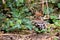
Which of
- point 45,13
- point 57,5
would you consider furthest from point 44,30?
point 57,5

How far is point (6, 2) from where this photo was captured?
2.61 m

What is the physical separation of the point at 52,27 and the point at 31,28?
11.6 inches

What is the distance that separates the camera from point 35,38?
2.26 meters

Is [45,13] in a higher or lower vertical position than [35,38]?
higher

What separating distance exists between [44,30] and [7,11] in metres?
0.63

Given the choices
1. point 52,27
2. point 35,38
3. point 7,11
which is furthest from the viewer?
point 7,11

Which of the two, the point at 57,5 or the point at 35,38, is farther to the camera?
the point at 57,5

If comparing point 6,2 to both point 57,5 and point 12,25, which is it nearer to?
point 12,25

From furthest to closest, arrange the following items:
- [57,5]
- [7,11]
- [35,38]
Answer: [57,5] < [7,11] < [35,38]

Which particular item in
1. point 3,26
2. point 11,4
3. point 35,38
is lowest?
point 35,38

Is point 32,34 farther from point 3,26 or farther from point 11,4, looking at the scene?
point 11,4

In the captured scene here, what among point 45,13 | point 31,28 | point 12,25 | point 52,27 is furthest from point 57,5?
point 12,25

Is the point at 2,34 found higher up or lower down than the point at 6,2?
lower down

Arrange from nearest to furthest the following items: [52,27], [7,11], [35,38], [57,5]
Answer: [35,38], [52,27], [7,11], [57,5]
